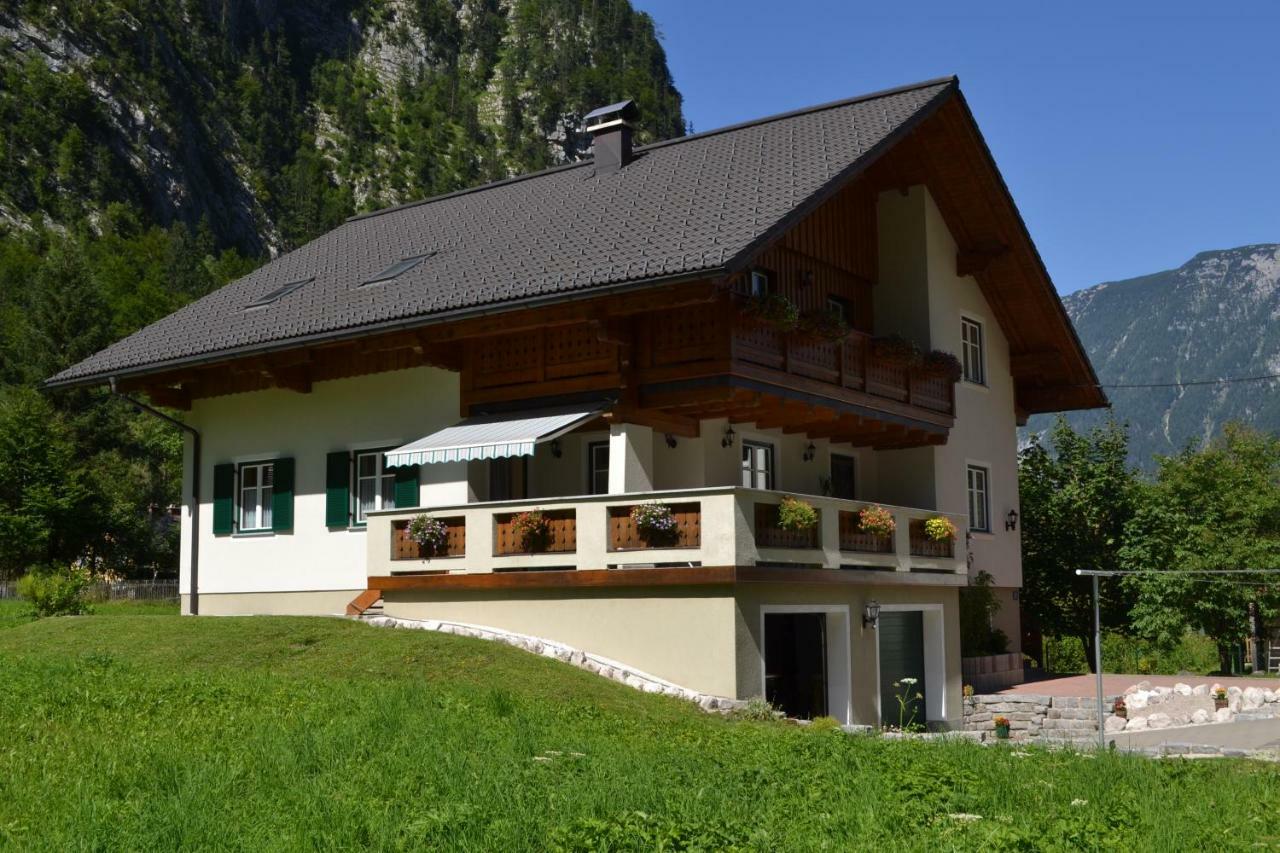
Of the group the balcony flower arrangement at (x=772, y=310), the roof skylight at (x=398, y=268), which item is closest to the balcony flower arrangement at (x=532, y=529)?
the balcony flower arrangement at (x=772, y=310)

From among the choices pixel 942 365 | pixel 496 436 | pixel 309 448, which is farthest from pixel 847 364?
pixel 309 448

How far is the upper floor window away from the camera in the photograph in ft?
72.0

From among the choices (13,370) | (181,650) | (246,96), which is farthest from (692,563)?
(246,96)

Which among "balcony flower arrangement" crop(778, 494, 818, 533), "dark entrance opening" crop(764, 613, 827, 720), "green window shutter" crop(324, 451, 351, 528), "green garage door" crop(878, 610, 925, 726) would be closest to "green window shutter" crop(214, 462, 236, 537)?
"green window shutter" crop(324, 451, 351, 528)

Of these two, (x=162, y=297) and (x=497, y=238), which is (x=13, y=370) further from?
(x=497, y=238)

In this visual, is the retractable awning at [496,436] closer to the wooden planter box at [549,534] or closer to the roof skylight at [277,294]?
the wooden planter box at [549,534]

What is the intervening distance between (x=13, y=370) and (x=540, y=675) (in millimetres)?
58292

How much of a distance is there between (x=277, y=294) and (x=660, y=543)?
419 inches

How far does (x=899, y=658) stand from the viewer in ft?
69.4

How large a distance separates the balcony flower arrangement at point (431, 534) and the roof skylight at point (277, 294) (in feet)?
22.2

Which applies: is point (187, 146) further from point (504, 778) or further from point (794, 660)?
point (504, 778)

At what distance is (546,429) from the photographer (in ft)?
60.7

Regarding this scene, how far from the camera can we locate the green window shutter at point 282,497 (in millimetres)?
22938

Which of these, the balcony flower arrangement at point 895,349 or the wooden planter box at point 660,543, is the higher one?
the balcony flower arrangement at point 895,349
